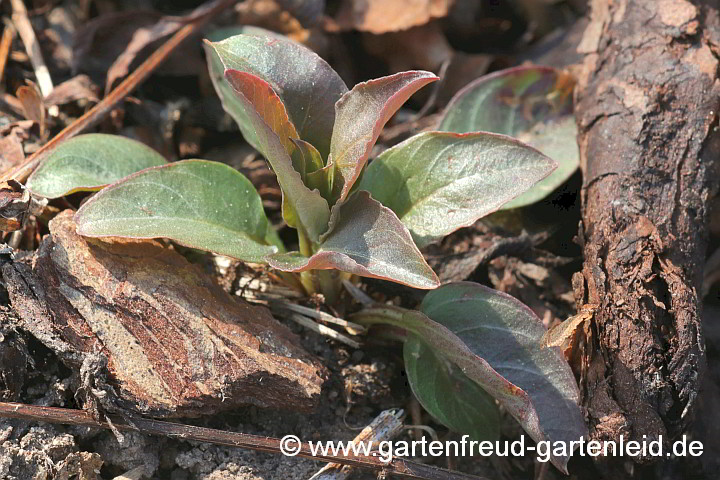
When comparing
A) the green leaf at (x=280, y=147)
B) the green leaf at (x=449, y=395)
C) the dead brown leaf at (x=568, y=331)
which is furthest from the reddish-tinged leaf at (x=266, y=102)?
the dead brown leaf at (x=568, y=331)

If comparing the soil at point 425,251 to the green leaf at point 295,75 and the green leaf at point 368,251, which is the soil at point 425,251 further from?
the green leaf at point 295,75

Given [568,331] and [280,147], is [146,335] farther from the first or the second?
[568,331]

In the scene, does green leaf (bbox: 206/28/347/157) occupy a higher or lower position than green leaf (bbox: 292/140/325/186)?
higher

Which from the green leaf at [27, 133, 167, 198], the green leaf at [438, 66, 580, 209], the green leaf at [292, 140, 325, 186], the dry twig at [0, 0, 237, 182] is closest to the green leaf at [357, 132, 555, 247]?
the green leaf at [292, 140, 325, 186]

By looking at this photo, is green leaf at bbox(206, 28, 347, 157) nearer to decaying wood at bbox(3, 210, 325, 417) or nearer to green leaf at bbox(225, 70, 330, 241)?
green leaf at bbox(225, 70, 330, 241)

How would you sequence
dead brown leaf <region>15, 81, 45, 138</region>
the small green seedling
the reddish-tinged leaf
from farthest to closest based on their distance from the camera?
dead brown leaf <region>15, 81, 45, 138</region>, the small green seedling, the reddish-tinged leaf

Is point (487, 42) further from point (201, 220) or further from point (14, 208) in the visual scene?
point (14, 208)

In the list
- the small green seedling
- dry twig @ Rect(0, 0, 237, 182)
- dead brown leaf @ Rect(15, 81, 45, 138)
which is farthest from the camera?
dead brown leaf @ Rect(15, 81, 45, 138)
